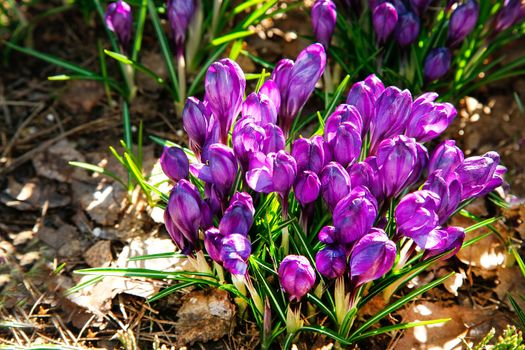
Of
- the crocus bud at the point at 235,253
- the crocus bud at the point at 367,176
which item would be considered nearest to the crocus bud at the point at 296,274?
the crocus bud at the point at 235,253

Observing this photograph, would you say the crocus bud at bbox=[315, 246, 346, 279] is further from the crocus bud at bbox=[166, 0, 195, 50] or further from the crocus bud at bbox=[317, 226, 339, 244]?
the crocus bud at bbox=[166, 0, 195, 50]

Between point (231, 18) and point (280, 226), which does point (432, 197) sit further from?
point (231, 18)

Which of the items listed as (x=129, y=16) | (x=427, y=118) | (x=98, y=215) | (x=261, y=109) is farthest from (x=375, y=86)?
(x=98, y=215)

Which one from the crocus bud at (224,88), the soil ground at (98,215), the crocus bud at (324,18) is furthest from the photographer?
the crocus bud at (324,18)

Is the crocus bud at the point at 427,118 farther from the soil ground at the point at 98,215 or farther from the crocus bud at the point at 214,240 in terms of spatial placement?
the crocus bud at the point at 214,240

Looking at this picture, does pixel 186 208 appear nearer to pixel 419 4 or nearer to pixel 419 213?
pixel 419 213

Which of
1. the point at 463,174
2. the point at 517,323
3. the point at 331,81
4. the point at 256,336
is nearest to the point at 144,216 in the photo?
the point at 256,336

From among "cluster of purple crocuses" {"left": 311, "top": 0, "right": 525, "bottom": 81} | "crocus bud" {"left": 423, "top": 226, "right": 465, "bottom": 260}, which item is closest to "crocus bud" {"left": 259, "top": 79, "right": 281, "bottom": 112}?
"cluster of purple crocuses" {"left": 311, "top": 0, "right": 525, "bottom": 81}
